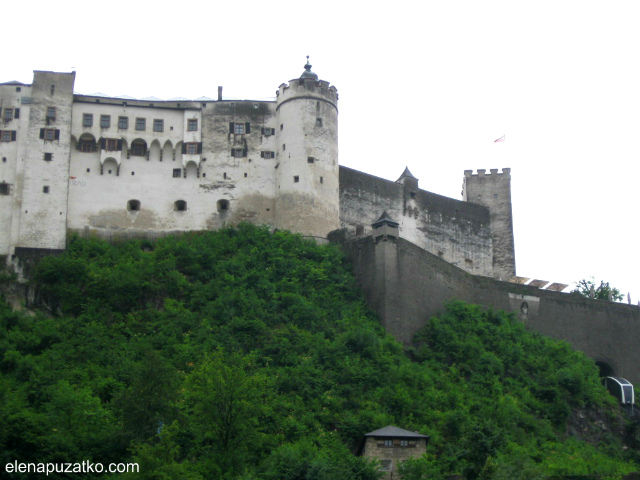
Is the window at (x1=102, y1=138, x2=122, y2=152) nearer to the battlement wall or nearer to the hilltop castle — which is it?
the hilltop castle

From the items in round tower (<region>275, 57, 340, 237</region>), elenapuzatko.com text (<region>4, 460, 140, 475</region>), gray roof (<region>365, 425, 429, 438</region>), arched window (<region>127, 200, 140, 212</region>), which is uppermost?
round tower (<region>275, 57, 340, 237</region>)

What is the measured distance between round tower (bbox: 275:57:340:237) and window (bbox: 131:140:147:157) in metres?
7.91

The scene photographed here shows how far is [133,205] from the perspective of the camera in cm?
5912

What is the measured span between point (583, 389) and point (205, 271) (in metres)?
20.1

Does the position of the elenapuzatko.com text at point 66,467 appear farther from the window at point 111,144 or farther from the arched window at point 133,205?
the window at point 111,144

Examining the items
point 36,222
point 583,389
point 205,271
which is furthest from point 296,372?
point 36,222

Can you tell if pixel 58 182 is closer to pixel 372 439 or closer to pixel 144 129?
pixel 144 129

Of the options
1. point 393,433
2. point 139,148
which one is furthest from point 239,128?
point 393,433

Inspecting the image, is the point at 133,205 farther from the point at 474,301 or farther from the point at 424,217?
the point at 474,301

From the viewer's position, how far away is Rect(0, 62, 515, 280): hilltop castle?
57.2 meters

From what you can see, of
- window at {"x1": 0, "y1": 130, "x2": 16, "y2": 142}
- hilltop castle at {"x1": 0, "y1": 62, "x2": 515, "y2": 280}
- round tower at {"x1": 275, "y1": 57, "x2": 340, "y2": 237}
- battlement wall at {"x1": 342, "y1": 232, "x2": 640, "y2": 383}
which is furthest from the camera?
round tower at {"x1": 275, "y1": 57, "x2": 340, "y2": 237}

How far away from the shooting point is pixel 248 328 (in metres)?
47.9

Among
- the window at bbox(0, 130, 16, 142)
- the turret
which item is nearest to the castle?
the window at bbox(0, 130, 16, 142)

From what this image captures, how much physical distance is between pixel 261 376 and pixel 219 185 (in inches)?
828
